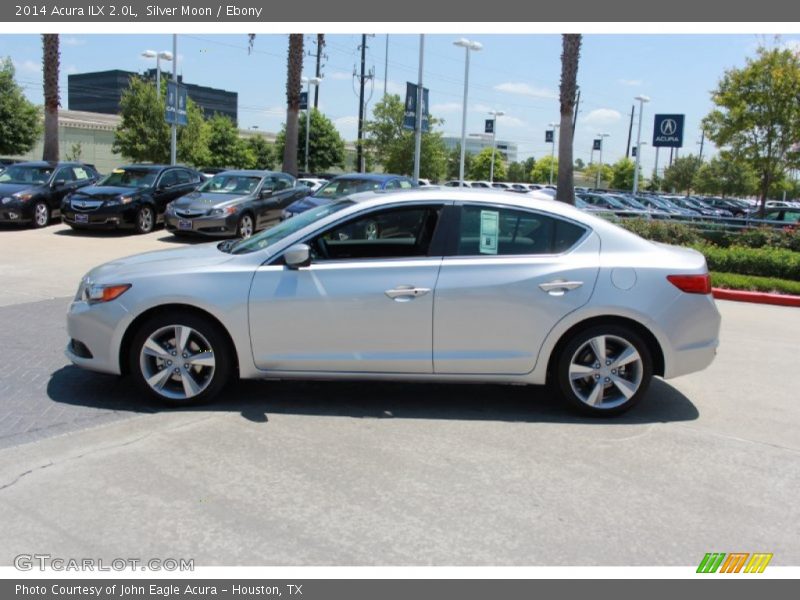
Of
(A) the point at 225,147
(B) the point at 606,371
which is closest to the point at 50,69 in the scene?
(B) the point at 606,371

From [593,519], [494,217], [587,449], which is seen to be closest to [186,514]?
[593,519]

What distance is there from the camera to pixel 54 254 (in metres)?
13.9

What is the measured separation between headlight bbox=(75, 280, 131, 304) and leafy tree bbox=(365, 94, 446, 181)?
4230 centimetres

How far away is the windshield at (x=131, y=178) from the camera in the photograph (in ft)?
59.5

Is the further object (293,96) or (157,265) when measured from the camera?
(293,96)

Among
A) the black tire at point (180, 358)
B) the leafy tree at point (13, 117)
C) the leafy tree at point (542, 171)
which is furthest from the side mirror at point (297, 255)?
the leafy tree at point (542, 171)

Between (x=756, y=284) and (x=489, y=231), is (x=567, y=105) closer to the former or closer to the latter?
(x=756, y=284)

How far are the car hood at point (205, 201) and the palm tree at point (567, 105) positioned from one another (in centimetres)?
864

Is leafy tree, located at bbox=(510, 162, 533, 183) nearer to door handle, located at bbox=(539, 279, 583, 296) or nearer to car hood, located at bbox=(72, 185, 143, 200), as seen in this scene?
car hood, located at bbox=(72, 185, 143, 200)

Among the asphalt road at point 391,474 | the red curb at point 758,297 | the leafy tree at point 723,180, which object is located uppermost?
the leafy tree at point 723,180

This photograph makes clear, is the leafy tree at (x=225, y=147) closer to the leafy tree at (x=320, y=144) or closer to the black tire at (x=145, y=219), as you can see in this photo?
the leafy tree at (x=320, y=144)

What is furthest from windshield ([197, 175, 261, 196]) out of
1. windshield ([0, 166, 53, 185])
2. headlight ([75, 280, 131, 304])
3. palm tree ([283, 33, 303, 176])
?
headlight ([75, 280, 131, 304])

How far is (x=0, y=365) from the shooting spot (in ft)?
20.4

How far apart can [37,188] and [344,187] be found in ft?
24.3
